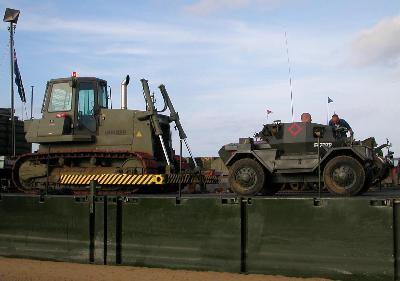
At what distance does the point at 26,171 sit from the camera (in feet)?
48.5

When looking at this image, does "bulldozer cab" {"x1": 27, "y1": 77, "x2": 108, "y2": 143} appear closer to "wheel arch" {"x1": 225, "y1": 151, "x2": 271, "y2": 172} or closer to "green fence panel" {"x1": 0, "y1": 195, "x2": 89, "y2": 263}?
"green fence panel" {"x1": 0, "y1": 195, "x2": 89, "y2": 263}

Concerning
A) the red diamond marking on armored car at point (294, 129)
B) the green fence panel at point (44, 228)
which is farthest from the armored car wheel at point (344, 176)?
the green fence panel at point (44, 228)

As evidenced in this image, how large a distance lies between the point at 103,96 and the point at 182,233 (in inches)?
Answer: 299

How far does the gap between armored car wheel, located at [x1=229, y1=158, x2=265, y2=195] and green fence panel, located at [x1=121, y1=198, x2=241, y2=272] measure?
2887mm

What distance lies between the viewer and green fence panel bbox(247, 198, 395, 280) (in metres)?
6.96

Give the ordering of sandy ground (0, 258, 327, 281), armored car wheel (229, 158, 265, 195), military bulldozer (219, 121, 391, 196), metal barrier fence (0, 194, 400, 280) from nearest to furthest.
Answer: metal barrier fence (0, 194, 400, 280) < sandy ground (0, 258, 327, 281) < military bulldozer (219, 121, 391, 196) < armored car wheel (229, 158, 265, 195)

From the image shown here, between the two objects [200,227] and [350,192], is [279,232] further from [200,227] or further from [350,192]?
[350,192]

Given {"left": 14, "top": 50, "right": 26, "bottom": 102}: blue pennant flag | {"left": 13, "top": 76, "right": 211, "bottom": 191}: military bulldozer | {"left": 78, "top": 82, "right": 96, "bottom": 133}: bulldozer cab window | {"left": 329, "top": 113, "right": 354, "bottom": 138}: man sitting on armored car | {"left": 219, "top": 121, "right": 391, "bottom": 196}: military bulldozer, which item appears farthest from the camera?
{"left": 14, "top": 50, "right": 26, "bottom": 102}: blue pennant flag

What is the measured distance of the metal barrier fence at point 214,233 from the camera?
23.2 ft

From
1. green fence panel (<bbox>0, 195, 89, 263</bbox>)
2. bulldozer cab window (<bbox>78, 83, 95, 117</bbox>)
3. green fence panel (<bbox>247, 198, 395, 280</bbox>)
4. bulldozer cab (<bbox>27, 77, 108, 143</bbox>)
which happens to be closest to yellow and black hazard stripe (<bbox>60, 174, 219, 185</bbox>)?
bulldozer cab (<bbox>27, 77, 108, 143</bbox>)

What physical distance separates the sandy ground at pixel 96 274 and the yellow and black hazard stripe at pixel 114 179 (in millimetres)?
4172

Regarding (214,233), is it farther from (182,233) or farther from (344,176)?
(344,176)

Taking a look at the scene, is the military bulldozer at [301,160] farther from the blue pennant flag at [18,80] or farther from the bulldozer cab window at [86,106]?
the blue pennant flag at [18,80]

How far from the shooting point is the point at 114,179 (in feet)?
44.5
